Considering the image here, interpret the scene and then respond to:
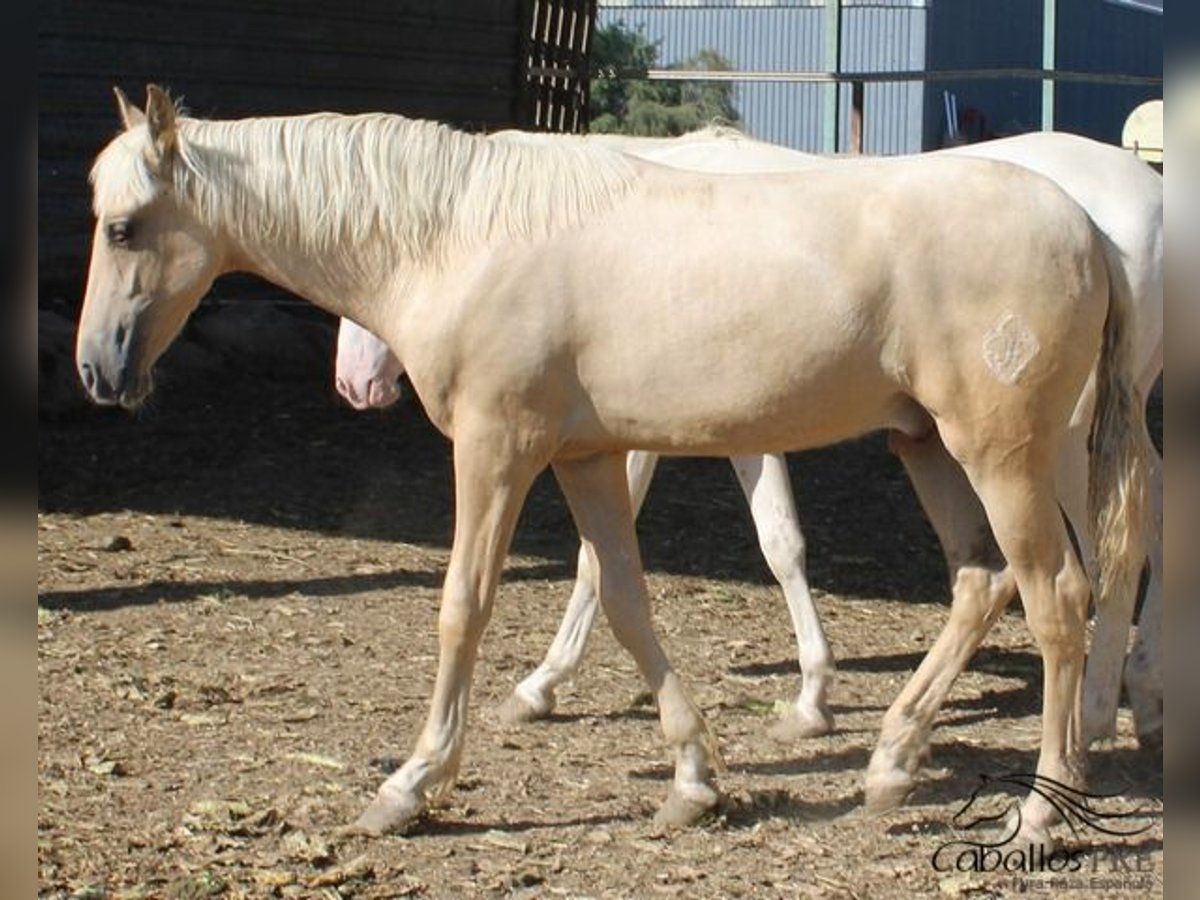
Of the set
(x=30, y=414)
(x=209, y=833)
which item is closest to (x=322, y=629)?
(x=209, y=833)

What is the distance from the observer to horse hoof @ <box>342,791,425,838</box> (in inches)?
178

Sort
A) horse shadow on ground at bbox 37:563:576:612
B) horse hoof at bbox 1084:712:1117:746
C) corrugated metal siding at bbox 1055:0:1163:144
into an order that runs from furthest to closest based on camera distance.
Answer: corrugated metal siding at bbox 1055:0:1163:144
horse shadow on ground at bbox 37:563:576:612
horse hoof at bbox 1084:712:1117:746

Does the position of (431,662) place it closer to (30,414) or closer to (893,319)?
(893,319)

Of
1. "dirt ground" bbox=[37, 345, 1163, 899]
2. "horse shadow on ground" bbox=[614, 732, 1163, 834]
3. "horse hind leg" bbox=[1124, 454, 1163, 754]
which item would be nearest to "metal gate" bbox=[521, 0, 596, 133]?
"dirt ground" bbox=[37, 345, 1163, 899]

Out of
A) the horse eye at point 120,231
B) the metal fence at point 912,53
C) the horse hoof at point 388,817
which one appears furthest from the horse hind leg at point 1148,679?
the metal fence at point 912,53

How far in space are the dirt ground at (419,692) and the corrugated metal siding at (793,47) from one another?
588 inches

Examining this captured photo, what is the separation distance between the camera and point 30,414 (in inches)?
66.4

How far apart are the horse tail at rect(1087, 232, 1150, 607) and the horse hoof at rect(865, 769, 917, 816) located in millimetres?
747

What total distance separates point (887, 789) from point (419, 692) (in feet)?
5.99

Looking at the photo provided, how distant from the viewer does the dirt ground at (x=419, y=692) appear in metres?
4.36

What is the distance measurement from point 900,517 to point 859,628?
214 centimetres

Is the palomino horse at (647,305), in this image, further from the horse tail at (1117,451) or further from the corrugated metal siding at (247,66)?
the corrugated metal siding at (247,66)

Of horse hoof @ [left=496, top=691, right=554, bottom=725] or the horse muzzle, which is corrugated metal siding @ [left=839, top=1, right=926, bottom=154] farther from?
the horse muzzle

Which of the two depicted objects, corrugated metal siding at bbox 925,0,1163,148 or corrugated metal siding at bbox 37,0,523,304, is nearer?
corrugated metal siding at bbox 37,0,523,304
